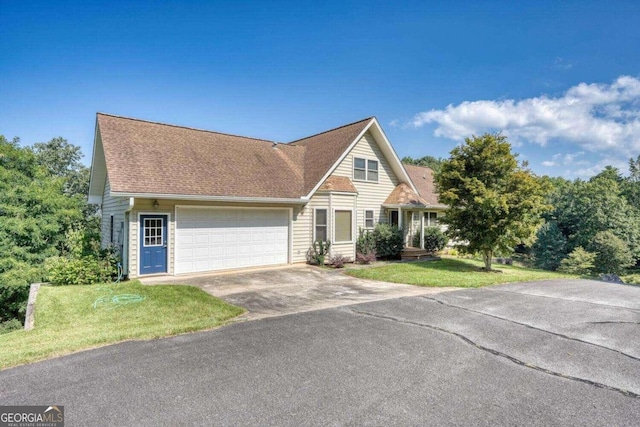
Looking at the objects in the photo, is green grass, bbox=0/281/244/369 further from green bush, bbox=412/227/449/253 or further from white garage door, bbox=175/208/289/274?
green bush, bbox=412/227/449/253

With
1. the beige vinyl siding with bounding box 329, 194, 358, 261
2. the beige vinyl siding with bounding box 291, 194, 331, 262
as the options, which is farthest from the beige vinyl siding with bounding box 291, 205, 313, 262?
the beige vinyl siding with bounding box 329, 194, 358, 261

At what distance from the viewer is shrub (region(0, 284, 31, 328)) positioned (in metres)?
15.6

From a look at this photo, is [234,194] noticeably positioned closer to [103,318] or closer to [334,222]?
[334,222]

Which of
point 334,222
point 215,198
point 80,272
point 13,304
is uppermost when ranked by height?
point 215,198

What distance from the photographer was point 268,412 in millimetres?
3545

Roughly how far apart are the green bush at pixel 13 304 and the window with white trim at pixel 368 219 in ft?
55.0

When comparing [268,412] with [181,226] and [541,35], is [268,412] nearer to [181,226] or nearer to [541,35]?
[181,226]

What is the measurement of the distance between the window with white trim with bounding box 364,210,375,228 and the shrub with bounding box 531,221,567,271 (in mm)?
26761

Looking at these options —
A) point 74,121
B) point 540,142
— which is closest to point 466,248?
point 74,121

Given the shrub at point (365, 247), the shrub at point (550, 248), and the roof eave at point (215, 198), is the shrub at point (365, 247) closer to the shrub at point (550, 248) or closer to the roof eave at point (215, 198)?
the roof eave at point (215, 198)

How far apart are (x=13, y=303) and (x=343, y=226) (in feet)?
55.1

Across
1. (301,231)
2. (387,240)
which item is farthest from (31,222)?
(387,240)

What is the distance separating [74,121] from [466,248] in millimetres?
23148

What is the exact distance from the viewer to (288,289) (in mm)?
10250
